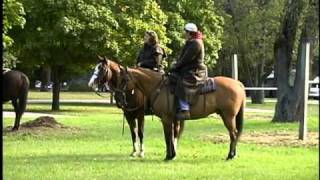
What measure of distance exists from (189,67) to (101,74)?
1632 mm

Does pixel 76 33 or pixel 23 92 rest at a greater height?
pixel 76 33

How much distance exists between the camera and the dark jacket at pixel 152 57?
12547 mm

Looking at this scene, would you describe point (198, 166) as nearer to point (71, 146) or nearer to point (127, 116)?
point (127, 116)

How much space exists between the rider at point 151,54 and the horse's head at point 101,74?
1.18 metres

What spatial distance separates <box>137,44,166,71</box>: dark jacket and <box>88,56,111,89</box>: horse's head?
122cm

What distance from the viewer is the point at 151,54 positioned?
12656 millimetres

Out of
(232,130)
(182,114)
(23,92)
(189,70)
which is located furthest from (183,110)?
(23,92)

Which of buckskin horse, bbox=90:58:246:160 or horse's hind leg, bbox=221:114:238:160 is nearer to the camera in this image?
buckskin horse, bbox=90:58:246:160

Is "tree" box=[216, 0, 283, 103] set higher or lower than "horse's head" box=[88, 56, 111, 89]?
higher

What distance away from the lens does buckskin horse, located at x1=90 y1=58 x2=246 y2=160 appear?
11.6 metres

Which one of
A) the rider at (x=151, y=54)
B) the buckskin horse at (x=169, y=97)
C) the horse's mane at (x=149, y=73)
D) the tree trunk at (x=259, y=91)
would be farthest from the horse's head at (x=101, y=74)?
the tree trunk at (x=259, y=91)

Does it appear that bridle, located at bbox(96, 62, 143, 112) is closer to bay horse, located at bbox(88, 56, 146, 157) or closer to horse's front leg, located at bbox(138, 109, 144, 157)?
bay horse, located at bbox(88, 56, 146, 157)

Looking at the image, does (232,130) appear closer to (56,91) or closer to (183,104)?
(183,104)

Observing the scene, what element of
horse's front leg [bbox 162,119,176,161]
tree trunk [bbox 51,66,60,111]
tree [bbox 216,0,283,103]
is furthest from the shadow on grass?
tree [bbox 216,0,283,103]
